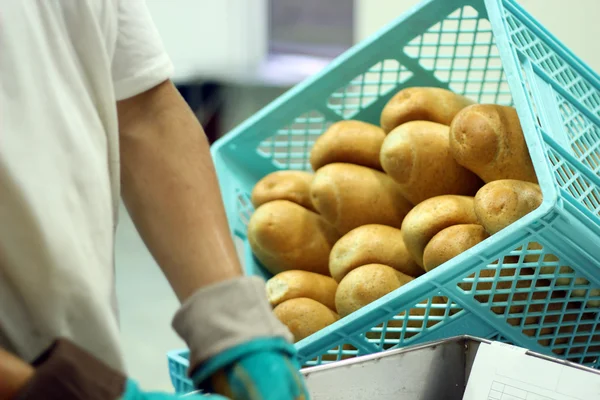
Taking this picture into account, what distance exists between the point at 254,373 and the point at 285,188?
0.49m

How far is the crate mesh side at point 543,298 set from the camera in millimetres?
668

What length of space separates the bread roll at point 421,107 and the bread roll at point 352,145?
0.02 m

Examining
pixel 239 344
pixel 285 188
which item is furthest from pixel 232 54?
pixel 239 344

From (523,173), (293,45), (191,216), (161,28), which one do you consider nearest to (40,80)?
(191,216)

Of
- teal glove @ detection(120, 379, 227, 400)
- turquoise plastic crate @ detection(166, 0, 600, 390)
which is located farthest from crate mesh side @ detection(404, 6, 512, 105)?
teal glove @ detection(120, 379, 227, 400)

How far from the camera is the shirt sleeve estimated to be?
0.60 m

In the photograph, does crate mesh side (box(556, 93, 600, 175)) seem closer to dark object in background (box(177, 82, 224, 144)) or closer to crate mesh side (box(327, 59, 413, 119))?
crate mesh side (box(327, 59, 413, 119))

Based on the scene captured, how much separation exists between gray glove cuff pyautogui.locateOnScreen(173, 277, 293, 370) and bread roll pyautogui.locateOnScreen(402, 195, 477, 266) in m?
0.27

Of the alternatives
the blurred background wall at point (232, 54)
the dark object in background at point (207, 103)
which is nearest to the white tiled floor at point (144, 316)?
the blurred background wall at point (232, 54)

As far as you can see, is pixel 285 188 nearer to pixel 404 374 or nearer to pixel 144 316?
pixel 404 374

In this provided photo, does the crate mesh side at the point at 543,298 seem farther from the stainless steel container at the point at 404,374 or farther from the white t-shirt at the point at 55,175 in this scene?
the white t-shirt at the point at 55,175

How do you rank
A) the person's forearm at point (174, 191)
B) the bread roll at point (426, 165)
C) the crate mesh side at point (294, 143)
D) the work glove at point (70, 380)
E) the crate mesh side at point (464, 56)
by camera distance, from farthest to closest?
the crate mesh side at point (294, 143) → the crate mesh side at point (464, 56) → the bread roll at point (426, 165) → the person's forearm at point (174, 191) → the work glove at point (70, 380)

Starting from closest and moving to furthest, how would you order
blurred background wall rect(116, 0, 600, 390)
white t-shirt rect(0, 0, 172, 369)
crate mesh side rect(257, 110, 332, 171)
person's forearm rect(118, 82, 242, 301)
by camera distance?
white t-shirt rect(0, 0, 172, 369) → person's forearm rect(118, 82, 242, 301) → crate mesh side rect(257, 110, 332, 171) → blurred background wall rect(116, 0, 600, 390)

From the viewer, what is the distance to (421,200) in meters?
0.83
